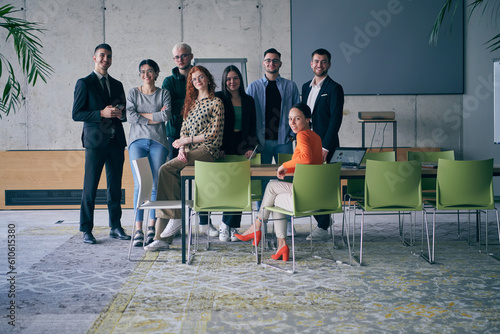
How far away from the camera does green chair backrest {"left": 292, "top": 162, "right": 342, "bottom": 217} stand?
13.3 ft

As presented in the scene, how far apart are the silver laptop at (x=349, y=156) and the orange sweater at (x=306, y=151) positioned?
508 mm

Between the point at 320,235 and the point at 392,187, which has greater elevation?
the point at 392,187

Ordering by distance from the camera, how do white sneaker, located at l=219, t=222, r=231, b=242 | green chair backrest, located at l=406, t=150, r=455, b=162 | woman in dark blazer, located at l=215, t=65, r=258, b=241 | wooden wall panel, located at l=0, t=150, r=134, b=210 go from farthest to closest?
wooden wall panel, located at l=0, t=150, r=134, b=210
green chair backrest, located at l=406, t=150, r=455, b=162
white sneaker, located at l=219, t=222, r=231, b=242
woman in dark blazer, located at l=215, t=65, r=258, b=241

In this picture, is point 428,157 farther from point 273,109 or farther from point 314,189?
point 314,189

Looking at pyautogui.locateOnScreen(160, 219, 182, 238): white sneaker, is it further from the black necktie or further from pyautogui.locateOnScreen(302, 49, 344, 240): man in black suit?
the black necktie

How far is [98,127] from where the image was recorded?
516cm

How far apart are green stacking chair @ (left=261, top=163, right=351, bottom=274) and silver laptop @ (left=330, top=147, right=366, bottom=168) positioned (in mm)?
581

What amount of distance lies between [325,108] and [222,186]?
5.37 feet

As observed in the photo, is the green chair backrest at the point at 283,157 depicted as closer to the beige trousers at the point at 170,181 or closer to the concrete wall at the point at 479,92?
the beige trousers at the point at 170,181

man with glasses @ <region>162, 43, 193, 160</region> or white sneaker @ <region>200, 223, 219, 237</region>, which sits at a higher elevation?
man with glasses @ <region>162, 43, 193, 160</region>

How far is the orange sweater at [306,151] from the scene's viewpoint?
421cm

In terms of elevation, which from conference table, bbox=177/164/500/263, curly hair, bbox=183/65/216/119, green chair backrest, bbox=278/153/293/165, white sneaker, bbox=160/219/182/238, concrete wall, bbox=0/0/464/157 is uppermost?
concrete wall, bbox=0/0/464/157

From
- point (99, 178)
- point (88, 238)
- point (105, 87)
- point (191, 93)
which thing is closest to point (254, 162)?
point (191, 93)

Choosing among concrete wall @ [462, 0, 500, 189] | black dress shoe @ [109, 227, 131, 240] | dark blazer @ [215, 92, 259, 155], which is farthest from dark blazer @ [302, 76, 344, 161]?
concrete wall @ [462, 0, 500, 189]
